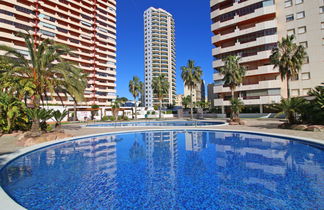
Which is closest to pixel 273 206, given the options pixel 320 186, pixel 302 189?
pixel 302 189

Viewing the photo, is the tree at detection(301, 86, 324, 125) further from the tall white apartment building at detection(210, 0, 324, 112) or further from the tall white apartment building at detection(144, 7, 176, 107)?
the tall white apartment building at detection(144, 7, 176, 107)

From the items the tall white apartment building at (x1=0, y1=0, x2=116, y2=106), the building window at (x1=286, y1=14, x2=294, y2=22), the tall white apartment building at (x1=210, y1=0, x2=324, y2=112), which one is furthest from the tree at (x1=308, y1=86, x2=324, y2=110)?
the tall white apartment building at (x1=0, y1=0, x2=116, y2=106)

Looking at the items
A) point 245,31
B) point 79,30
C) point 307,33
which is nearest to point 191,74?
point 245,31

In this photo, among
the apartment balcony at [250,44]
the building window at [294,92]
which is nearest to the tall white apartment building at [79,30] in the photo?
the apartment balcony at [250,44]

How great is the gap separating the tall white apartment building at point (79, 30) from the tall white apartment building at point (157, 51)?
34524 millimetres

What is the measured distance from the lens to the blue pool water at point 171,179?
515 centimetres

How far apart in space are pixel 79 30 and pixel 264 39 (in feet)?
195

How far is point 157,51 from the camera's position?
10331 centimetres

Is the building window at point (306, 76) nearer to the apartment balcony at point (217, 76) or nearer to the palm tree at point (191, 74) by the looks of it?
the apartment balcony at point (217, 76)

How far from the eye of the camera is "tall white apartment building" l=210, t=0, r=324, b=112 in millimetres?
33531

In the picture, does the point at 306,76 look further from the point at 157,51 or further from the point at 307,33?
the point at 157,51

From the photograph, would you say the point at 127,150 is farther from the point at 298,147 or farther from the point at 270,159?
the point at 298,147

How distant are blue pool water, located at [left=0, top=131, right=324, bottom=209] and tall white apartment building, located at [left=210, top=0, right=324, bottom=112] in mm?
29598

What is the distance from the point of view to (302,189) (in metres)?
5.77
